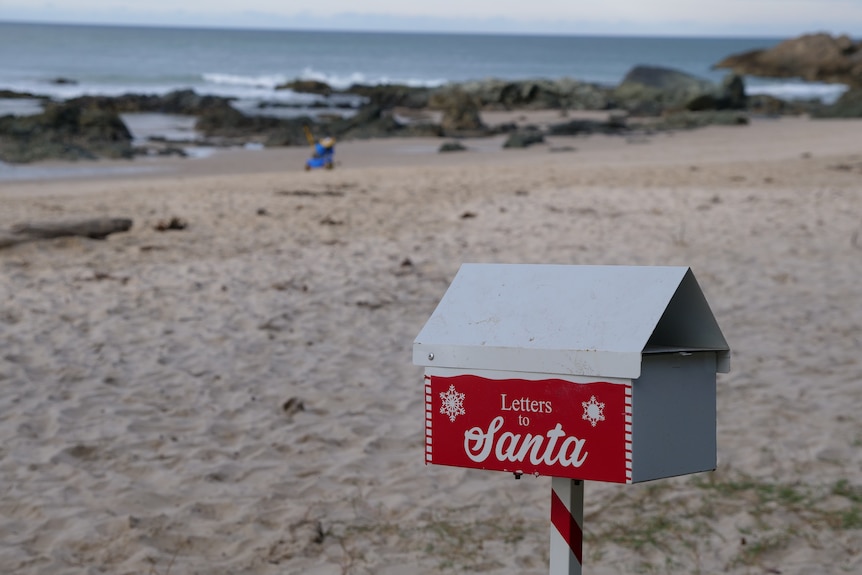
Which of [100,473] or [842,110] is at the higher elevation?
[842,110]

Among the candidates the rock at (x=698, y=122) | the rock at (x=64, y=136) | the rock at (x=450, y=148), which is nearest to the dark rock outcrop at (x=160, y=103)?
the rock at (x=64, y=136)

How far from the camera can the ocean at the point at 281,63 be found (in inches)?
1746

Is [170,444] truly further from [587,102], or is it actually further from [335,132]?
[587,102]

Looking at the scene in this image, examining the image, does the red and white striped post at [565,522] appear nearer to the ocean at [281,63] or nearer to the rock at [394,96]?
the ocean at [281,63]

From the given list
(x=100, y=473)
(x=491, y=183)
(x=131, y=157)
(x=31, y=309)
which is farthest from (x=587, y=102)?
(x=100, y=473)

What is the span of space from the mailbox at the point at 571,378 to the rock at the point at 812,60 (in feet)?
187

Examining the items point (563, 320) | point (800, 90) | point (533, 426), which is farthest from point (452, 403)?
point (800, 90)

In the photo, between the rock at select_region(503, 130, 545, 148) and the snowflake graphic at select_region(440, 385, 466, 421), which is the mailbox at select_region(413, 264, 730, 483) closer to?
the snowflake graphic at select_region(440, 385, 466, 421)

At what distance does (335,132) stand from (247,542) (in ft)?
66.9

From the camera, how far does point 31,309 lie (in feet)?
21.5

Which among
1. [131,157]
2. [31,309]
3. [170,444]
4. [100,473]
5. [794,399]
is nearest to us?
[100,473]

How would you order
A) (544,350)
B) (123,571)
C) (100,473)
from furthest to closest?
(100,473), (123,571), (544,350)

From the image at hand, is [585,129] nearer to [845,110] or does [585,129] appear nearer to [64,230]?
[845,110]

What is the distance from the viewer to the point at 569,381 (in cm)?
191
